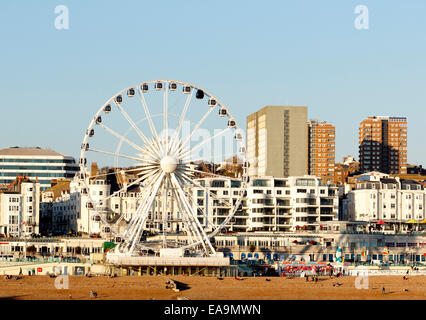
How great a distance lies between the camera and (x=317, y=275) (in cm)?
11581

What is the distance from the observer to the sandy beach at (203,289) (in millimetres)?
98750

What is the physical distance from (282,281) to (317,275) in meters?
7.18

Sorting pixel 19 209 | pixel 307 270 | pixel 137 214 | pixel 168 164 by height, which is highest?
pixel 168 164

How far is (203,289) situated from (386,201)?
271 ft

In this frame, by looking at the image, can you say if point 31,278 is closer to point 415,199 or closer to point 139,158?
point 139,158

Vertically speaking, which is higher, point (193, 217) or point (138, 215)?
point (138, 215)

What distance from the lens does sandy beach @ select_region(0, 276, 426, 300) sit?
3888 inches

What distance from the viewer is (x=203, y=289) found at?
102 m

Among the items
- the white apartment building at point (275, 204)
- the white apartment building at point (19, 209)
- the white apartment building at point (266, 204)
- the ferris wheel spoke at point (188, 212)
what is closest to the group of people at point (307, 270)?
Result: the ferris wheel spoke at point (188, 212)

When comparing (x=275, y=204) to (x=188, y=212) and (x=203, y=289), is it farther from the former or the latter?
(x=203, y=289)

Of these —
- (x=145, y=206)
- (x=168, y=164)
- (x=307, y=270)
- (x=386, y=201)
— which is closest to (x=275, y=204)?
(x=386, y=201)

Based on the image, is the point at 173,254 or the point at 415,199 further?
the point at 415,199
